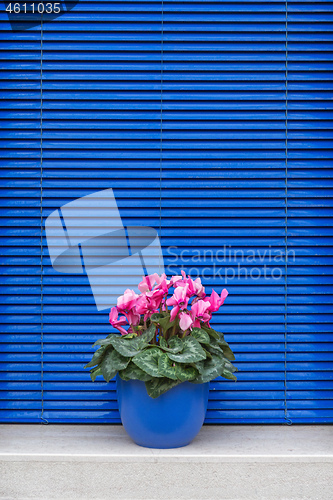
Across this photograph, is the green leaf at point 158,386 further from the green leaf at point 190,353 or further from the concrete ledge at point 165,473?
the concrete ledge at point 165,473

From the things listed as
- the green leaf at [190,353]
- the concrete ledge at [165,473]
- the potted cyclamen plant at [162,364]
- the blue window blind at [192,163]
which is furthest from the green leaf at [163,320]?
the concrete ledge at [165,473]

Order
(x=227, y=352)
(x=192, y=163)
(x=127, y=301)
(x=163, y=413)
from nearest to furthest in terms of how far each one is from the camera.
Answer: (x=163, y=413) < (x=127, y=301) < (x=227, y=352) < (x=192, y=163)

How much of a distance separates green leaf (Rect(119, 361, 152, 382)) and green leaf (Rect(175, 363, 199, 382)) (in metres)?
0.15

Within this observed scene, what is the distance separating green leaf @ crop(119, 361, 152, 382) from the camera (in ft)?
9.05

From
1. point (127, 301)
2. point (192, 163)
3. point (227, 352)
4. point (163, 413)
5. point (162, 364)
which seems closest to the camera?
point (162, 364)

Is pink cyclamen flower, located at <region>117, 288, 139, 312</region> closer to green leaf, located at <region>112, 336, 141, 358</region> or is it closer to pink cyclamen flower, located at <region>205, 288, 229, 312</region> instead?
green leaf, located at <region>112, 336, 141, 358</region>

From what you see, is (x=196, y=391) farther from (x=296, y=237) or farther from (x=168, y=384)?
(x=296, y=237)

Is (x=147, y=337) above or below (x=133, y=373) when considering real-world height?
above

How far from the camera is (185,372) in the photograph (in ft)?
9.03

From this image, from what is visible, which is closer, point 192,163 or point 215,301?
point 215,301

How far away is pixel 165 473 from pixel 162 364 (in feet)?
1.86

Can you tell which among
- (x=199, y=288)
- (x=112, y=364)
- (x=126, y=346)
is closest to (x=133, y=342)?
(x=126, y=346)

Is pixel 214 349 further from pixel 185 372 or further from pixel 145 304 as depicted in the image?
pixel 145 304

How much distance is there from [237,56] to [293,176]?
86 centimetres
